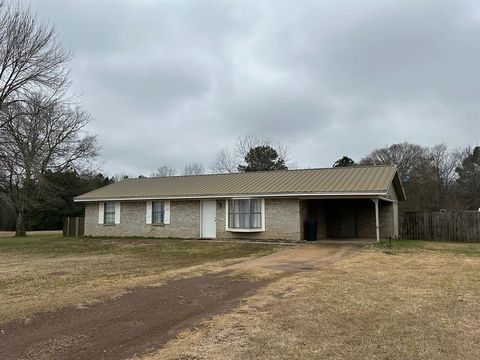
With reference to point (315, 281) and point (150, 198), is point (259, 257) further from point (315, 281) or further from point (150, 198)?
point (150, 198)

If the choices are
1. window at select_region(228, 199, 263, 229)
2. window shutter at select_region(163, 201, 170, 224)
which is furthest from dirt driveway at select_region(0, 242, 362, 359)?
window shutter at select_region(163, 201, 170, 224)

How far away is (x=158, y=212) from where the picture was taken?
79.4ft

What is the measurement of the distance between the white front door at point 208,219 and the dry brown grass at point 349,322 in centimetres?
1250

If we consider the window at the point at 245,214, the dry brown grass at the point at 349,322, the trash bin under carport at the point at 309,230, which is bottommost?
the dry brown grass at the point at 349,322

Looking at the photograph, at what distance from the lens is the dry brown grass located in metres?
4.96

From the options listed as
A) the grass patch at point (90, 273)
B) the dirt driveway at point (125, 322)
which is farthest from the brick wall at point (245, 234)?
the dirt driveway at point (125, 322)

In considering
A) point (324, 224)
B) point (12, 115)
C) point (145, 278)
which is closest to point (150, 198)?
point (12, 115)

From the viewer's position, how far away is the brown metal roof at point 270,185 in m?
19.6

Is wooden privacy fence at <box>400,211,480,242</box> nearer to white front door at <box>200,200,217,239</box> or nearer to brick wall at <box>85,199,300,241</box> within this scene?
brick wall at <box>85,199,300,241</box>

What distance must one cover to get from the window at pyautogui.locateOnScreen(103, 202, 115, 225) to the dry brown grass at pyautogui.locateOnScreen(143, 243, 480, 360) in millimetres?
17972

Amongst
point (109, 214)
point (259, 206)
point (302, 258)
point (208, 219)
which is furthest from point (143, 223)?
point (302, 258)

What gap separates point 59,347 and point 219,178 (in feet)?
69.2

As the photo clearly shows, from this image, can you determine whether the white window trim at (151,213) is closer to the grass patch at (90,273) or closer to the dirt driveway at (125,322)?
the grass patch at (90,273)

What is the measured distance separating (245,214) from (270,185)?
193cm
